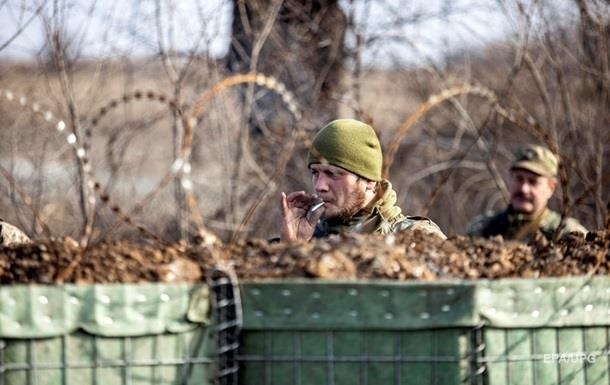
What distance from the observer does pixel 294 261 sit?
4020 millimetres

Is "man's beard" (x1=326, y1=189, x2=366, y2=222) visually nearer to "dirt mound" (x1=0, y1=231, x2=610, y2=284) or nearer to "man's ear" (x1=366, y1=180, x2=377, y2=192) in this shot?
"man's ear" (x1=366, y1=180, x2=377, y2=192)

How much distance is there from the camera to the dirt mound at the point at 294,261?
3979mm

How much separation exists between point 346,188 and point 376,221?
8.0 inches

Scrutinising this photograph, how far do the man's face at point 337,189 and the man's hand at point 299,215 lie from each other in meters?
0.10

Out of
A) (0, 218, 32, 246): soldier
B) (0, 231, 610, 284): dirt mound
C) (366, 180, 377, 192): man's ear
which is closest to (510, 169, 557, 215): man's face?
(366, 180, 377, 192): man's ear

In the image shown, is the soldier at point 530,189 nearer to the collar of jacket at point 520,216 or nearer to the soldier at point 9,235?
the collar of jacket at point 520,216

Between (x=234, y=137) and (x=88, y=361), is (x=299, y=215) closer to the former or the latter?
(x=88, y=361)

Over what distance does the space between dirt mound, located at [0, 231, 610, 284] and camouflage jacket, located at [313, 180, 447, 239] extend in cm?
122

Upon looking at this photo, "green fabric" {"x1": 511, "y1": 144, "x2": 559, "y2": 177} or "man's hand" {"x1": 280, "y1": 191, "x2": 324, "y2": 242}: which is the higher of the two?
"green fabric" {"x1": 511, "y1": 144, "x2": 559, "y2": 177}

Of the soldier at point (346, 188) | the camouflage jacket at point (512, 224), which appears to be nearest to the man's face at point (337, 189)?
the soldier at point (346, 188)

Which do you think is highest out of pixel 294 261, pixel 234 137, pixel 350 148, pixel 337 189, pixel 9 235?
pixel 234 137

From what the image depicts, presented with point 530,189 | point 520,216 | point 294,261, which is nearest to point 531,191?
point 530,189

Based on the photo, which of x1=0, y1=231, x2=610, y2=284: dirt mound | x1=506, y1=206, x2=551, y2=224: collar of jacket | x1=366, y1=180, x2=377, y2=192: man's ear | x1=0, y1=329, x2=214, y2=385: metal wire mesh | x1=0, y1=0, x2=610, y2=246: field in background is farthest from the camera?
x1=0, y1=0, x2=610, y2=246: field in background

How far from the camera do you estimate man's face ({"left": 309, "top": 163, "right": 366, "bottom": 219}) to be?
A: 5781 mm
